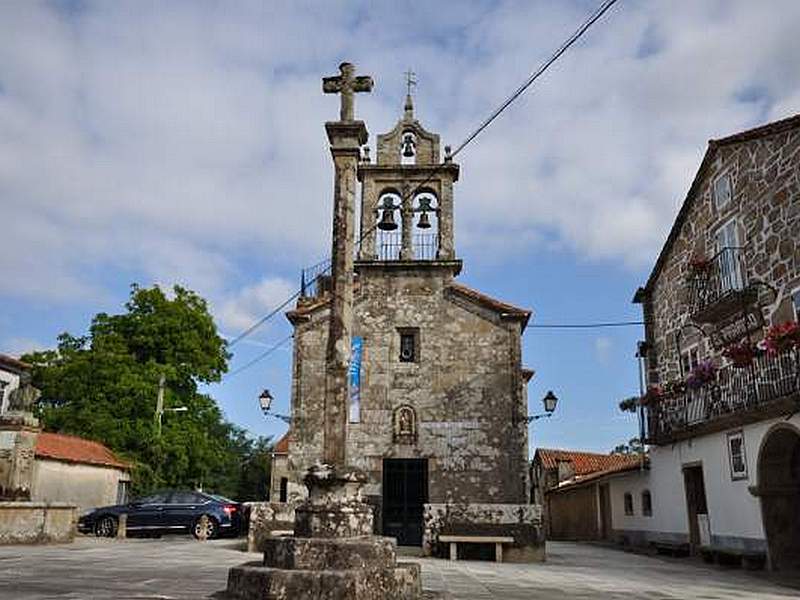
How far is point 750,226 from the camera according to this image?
16031 mm

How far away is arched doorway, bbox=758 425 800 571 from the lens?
14.0m

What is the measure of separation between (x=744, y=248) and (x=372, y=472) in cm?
1051

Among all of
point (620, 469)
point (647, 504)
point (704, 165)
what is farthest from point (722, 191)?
point (620, 469)

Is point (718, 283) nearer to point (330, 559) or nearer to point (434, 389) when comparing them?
point (434, 389)

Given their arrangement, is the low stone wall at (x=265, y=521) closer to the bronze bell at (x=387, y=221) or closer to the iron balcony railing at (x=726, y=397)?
the bronze bell at (x=387, y=221)

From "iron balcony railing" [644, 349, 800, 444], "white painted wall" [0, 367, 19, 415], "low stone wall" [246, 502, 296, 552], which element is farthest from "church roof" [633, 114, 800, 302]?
"white painted wall" [0, 367, 19, 415]

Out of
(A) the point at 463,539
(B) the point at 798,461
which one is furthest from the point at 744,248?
A: (A) the point at 463,539

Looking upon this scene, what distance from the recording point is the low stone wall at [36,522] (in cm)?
1521

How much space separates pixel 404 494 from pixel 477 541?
13.2 feet

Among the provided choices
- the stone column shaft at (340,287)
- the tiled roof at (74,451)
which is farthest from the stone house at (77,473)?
the stone column shaft at (340,287)

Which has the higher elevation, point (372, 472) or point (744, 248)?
point (744, 248)

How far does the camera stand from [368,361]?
19.0 metres

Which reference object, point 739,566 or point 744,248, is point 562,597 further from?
point 744,248

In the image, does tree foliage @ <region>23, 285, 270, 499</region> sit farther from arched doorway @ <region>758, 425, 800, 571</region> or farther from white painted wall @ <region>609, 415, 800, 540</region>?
arched doorway @ <region>758, 425, 800, 571</region>
